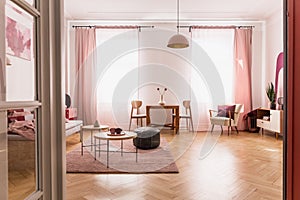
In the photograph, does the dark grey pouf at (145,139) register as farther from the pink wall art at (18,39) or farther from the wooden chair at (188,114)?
the pink wall art at (18,39)

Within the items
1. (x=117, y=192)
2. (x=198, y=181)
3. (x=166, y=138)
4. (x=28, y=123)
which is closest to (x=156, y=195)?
(x=117, y=192)

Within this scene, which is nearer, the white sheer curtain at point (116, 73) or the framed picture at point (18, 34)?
the framed picture at point (18, 34)

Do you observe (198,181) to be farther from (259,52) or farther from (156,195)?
(259,52)

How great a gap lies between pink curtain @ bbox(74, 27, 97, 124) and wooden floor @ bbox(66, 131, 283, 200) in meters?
3.38

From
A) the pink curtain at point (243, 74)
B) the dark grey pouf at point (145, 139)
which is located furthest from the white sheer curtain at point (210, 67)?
the dark grey pouf at point (145, 139)

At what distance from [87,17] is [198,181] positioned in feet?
18.0

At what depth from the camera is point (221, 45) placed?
22.9 ft

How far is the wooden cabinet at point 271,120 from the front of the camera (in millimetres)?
5258

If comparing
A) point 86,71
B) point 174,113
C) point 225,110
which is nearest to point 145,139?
point 174,113

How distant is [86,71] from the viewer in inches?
273

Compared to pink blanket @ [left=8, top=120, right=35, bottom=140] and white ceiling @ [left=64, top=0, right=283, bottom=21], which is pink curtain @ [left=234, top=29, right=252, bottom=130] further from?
pink blanket @ [left=8, top=120, right=35, bottom=140]

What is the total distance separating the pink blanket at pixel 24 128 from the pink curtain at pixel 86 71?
6082 mm

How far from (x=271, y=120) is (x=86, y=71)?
4.69 meters

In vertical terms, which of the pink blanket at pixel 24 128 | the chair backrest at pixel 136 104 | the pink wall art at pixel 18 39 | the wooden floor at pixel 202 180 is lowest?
the wooden floor at pixel 202 180
